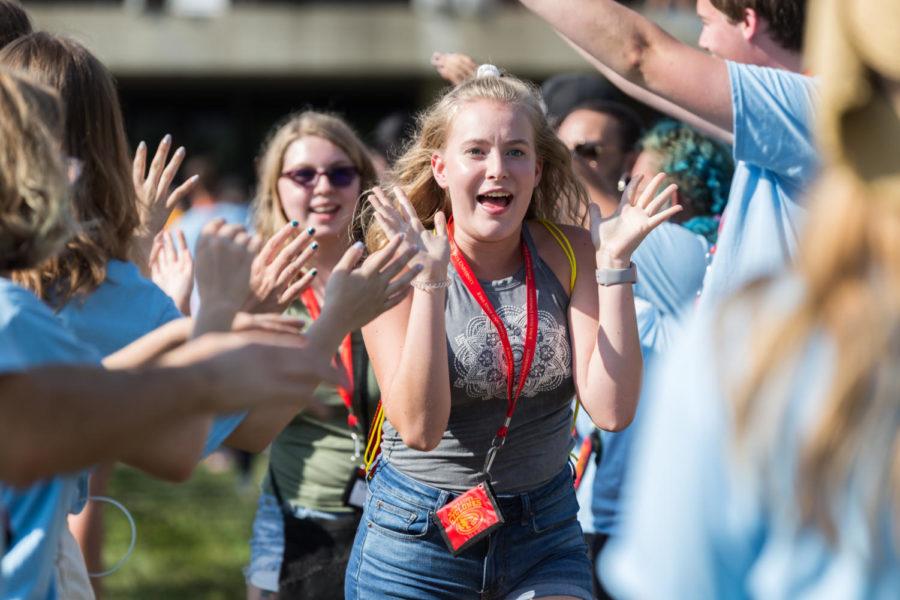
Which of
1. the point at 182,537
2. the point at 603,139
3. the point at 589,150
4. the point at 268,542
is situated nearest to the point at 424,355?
the point at 268,542

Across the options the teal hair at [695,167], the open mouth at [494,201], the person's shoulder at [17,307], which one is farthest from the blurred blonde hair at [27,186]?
the teal hair at [695,167]

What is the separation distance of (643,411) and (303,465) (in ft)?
4.09

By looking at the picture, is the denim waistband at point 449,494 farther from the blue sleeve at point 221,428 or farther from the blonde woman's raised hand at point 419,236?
the blue sleeve at point 221,428

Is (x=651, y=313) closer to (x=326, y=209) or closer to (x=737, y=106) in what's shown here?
(x=326, y=209)

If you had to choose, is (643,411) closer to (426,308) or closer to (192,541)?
(426,308)

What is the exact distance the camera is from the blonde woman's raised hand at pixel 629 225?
3363 millimetres

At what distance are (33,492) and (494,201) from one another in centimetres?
175

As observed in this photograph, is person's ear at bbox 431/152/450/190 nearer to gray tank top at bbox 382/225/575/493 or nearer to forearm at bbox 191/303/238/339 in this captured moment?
gray tank top at bbox 382/225/575/493

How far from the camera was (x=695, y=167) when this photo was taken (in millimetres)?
4766

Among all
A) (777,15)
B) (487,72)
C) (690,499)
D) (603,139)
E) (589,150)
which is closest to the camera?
(690,499)

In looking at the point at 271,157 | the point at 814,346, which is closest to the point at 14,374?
the point at 814,346

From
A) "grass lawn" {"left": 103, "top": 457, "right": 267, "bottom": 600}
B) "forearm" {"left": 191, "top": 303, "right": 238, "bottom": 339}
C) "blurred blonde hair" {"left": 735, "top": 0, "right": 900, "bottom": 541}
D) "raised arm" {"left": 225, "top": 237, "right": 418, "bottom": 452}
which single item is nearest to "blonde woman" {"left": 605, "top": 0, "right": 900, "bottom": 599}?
"blurred blonde hair" {"left": 735, "top": 0, "right": 900, "bottom": 541}

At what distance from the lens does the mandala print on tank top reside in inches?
135

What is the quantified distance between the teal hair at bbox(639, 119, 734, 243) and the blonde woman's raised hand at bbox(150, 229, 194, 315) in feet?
→ 6.46
